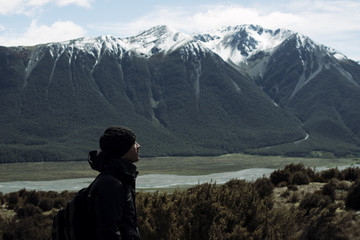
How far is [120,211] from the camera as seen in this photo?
5363mm

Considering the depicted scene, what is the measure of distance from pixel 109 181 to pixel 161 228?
3434 millimetres

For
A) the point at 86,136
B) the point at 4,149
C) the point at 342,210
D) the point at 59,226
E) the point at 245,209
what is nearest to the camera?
the point at 59,226

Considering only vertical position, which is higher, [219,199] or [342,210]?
[219,199]

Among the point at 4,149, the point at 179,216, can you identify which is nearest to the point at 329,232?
the point at 179,216

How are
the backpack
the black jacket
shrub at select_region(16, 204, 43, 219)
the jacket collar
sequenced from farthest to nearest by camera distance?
shrub at select_region(16, 204, 43, 219) < the jacket collar < the backpack < the black jacket

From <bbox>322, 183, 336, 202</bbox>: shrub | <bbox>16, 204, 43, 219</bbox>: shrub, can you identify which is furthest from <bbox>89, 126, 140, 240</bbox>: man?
<bbox>16, 204, 43, 219</bbox>: shrub

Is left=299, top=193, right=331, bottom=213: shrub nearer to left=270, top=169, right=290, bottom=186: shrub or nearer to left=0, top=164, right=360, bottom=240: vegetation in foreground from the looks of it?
left=0, top=164, right=360, bottom=240: vegetation in foreground

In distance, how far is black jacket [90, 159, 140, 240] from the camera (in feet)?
17.3

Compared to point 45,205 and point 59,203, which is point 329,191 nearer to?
point 45,205

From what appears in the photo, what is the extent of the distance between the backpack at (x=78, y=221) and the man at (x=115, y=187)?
0.09 metres

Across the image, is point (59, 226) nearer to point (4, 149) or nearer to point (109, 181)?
point (109, 181)

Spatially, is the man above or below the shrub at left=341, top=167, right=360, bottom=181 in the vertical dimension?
above

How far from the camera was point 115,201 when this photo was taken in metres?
5.37

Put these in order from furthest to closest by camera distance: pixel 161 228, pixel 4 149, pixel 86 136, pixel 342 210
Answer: pixel 86 136 < pixel 4 149 < pixel 342 210 < pixel 161 228
